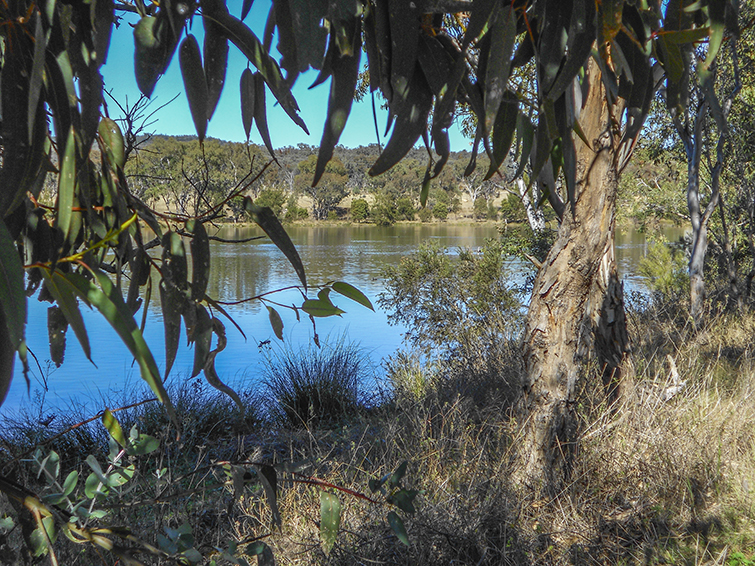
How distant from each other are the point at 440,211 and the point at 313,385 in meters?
29.1

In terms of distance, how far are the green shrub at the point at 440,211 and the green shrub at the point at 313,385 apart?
28323mm

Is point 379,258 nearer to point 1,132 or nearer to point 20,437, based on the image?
point 20,437

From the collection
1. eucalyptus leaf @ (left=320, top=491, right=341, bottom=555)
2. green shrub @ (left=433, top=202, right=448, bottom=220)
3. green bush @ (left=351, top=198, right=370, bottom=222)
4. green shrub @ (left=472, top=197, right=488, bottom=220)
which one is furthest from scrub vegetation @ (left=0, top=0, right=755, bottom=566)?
green bush @ (left=351, top=198, right=370, bottom=222)

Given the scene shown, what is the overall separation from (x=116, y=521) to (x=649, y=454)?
2199 mm

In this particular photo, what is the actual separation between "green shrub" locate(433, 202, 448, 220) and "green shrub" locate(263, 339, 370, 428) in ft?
92.9

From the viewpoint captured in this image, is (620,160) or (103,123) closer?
(103,123)

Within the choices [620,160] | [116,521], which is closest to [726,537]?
[620,160]

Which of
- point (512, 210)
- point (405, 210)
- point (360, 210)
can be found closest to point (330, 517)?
point (512, 210)

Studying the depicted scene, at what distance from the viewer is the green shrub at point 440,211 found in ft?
109

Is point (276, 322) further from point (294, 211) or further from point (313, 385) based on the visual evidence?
point (294, 211)

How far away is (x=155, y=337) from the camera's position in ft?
27.8

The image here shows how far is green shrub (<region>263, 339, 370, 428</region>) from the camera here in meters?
4.70

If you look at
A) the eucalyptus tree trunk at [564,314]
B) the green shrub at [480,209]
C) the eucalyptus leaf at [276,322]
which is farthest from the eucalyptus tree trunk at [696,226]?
the green shrub at [480,209]

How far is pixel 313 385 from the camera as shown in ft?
15.9
